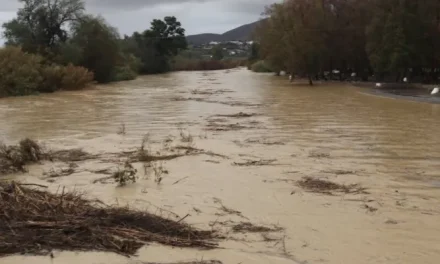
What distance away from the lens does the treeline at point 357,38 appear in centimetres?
3822

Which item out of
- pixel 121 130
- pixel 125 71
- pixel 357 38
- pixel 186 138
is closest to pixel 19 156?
pixel 186 138

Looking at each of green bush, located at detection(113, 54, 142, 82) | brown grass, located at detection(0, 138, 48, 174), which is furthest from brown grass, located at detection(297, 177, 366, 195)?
green bush, located at detection(113, 54, 142, 82)

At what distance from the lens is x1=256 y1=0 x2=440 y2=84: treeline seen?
125 ft

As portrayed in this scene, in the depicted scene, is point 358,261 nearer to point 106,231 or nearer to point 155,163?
point 106,231

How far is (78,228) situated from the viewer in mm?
6949

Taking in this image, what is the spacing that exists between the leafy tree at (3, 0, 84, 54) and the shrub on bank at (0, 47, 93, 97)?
723 centimetres

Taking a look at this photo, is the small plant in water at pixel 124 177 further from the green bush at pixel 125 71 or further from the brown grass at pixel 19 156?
the green bush at pixel 125 71

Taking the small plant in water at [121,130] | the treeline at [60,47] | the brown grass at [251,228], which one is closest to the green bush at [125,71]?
the treeline at [60,47]

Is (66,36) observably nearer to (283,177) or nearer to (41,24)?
(41,24)

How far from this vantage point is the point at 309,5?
47781mm

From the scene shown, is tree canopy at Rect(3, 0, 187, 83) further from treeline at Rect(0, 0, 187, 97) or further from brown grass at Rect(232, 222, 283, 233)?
brown grass at Rect(232, 222, 283, 233)

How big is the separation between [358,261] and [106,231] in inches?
120

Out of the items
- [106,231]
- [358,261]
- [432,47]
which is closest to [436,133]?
[358,261]

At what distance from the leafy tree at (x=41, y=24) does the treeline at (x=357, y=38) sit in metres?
19.1
